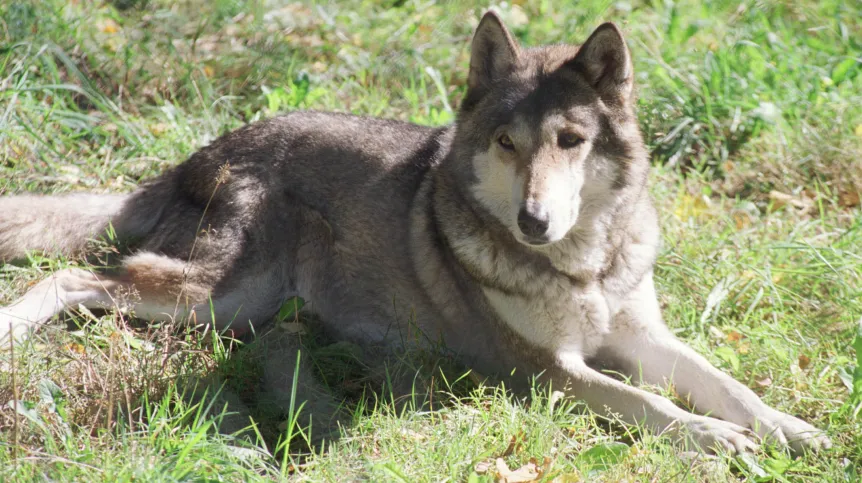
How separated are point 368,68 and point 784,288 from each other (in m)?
3.61

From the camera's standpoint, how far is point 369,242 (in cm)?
435

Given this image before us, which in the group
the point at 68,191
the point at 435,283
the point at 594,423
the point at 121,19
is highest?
the point at 121,19

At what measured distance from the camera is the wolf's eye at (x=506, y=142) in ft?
12.0

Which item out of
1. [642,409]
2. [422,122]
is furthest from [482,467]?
[422,122]

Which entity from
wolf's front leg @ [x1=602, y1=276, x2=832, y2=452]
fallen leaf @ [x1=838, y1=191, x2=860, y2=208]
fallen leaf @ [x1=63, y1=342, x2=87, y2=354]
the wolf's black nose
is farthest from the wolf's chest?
fallen leaf @ [x1=838, y1=191, x2=860, y2=208]

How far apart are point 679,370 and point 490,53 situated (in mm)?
1810

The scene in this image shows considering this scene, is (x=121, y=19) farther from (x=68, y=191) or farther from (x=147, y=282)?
(x=147, y=282)

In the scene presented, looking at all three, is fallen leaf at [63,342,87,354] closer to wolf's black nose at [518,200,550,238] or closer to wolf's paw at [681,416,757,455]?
wolf's black nose at [518,200,550,238]

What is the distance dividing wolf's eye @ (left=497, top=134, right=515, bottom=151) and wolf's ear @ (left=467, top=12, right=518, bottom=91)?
0.36 m

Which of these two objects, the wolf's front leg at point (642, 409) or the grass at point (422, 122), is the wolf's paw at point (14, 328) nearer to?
the grass at point (422, 122)

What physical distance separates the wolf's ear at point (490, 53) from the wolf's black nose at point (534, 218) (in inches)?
31.9

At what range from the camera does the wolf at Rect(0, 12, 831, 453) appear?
12.0ft

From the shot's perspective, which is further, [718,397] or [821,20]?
[821,20]

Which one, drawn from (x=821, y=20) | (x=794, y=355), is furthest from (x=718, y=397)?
(x=821, y=20)
